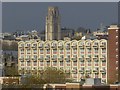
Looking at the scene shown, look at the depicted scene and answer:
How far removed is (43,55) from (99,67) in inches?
69.1

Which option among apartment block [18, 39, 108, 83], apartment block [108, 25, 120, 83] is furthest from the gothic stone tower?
apartment block [108, 25, 120, 83]

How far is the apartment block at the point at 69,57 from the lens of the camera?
15367 millimetres

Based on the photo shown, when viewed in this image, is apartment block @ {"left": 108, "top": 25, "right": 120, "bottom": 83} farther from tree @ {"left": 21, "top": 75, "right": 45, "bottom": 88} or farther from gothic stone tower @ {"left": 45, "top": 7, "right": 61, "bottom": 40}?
gothic stone tower @ {"left": 45, "top": 7, "right": 61, "bottom": 40}

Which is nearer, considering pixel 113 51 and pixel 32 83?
pixel 32 83

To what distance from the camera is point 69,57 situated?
52.1ft

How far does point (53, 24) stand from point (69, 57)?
10.5 metres

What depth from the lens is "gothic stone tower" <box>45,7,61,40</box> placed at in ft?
82.9

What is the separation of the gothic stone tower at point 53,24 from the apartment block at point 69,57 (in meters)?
8.18

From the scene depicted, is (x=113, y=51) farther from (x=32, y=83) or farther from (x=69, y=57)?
(x=32, y=83)

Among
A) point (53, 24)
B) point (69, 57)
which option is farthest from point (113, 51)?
point (53, 24)

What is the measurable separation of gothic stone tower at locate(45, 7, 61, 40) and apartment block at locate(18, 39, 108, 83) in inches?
322

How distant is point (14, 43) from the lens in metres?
23.7

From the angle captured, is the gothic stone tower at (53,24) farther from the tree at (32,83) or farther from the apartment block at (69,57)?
the tree at (32,83)

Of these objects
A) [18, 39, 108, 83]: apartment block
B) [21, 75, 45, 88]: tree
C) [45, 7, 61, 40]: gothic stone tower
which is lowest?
[21, 75, 45, 88]: tree
